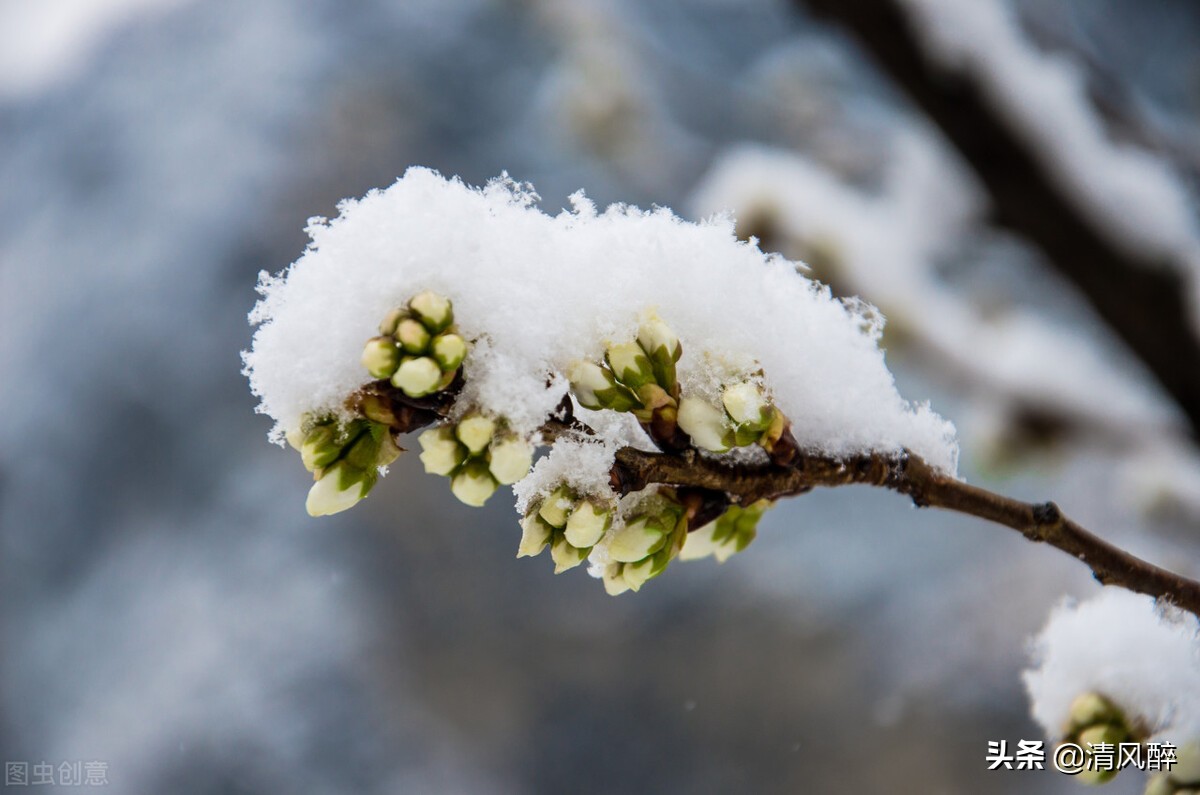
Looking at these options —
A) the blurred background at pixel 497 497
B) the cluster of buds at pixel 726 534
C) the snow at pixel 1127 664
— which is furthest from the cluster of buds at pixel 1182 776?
the blurred background at pixel 497 497

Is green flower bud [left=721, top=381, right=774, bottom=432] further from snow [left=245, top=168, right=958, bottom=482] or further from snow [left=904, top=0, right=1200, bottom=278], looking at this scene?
snow [left=904, top=0, right=1200, bottom=278]

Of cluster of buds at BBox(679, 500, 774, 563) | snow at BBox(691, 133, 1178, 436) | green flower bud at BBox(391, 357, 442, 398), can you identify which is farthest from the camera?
snow at BBox(691, 133, 1178, 436)

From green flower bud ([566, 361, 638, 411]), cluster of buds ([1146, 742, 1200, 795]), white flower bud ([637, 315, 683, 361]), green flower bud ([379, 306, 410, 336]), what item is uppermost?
white flower bud ([637, 315, 683, 361])

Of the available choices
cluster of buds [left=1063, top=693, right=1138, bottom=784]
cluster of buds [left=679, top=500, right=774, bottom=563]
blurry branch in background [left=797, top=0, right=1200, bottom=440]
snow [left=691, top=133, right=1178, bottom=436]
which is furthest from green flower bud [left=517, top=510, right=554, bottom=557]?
snow [left=691, top=133, right=1178, bottom=436]

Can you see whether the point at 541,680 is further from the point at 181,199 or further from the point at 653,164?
the point at 181,199

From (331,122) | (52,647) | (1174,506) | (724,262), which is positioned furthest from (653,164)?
(52,647)

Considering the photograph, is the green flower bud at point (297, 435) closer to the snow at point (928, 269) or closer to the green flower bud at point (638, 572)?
the green flower bud at point (638, 572)
